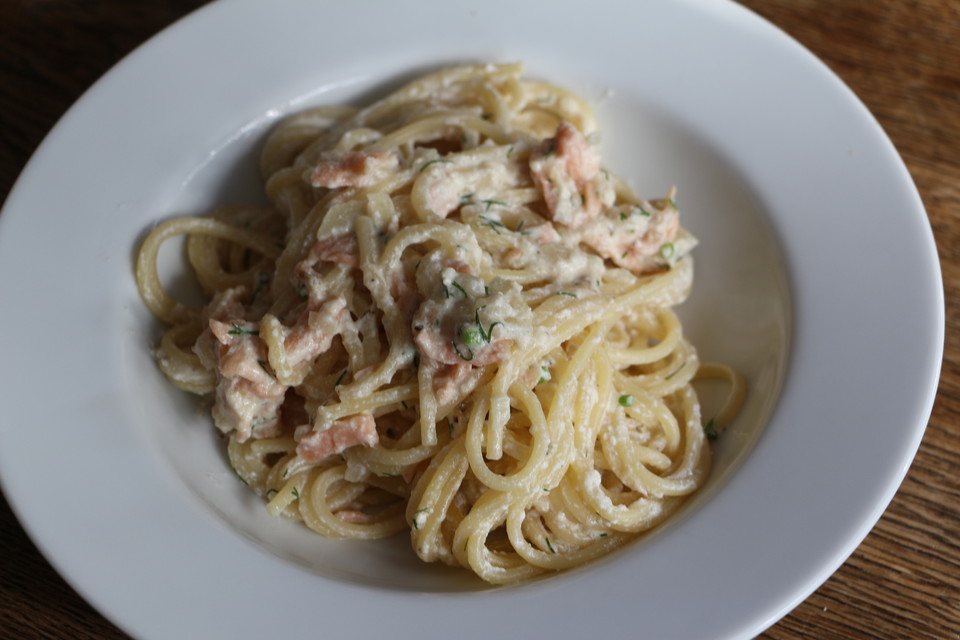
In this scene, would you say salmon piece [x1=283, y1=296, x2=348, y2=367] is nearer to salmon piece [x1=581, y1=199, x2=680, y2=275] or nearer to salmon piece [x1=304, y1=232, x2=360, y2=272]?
salmon piece [x1=304, y1=232, x2=360, y2=272]

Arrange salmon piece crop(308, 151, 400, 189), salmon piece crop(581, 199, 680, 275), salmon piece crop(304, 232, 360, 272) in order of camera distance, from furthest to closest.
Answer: salmon piece crop(581, 199, 680, 275), salmon piece crop(308, 151, 400, 189), salmon piece crop(304, 232, 360, 272)

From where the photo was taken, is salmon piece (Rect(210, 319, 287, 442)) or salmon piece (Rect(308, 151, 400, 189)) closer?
salmon piece (Rect(210, 319, 287, 442))

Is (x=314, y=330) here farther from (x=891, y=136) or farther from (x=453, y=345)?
(x=891, y=136)

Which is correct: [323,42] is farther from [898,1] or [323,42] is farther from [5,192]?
[898,1]

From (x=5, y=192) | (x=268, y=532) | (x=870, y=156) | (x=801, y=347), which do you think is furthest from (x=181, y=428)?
(x=870, y=156)

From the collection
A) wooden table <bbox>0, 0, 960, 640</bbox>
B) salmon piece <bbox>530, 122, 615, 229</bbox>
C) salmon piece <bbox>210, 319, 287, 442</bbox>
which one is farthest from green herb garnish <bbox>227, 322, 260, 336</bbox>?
salmon piece <bbox>530, 122, 615, 229</bbox>

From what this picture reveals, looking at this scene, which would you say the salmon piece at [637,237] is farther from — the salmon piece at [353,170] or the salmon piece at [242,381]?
the salmon piece at [242,381]
